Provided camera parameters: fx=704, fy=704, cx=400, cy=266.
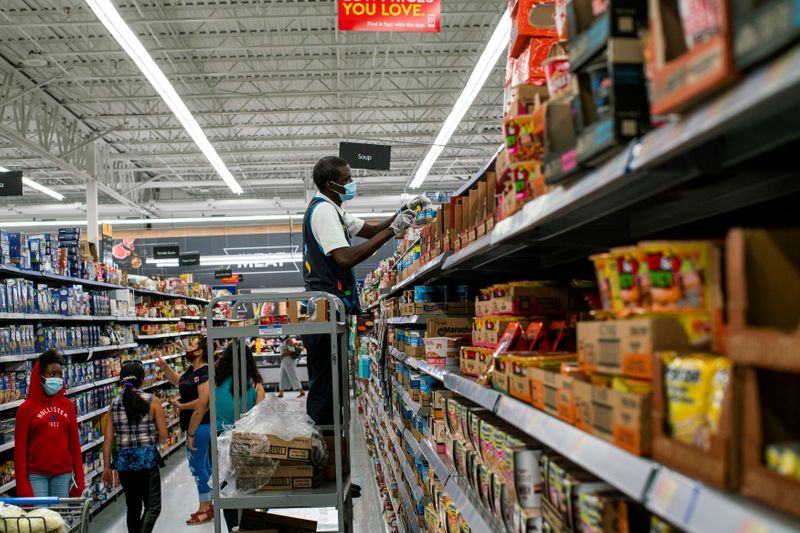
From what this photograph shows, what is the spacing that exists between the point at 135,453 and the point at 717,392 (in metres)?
5.77

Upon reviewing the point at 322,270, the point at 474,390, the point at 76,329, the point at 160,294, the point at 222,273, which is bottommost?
the point at 474,390

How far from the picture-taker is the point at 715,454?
0.92 meters

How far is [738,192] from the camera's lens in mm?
1398

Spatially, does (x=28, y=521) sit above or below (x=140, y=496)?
above

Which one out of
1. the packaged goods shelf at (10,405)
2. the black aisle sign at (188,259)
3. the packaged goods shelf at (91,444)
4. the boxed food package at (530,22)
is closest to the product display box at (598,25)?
the boxed food package at (530,22)

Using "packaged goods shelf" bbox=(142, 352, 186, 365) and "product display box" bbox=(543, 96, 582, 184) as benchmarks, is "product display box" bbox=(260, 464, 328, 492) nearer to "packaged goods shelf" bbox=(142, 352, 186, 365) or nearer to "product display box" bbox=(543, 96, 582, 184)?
"product display box" bbox=(543, 96, 582, 184)

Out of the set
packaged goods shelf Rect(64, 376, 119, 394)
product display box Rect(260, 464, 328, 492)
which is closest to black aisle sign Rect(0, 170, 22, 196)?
packaged goods shelf Rect(64, 376, 119, 394)

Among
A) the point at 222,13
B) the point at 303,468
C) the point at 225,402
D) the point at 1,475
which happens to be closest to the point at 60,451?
the point at 1,475

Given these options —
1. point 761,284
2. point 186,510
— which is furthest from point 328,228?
point 186,510

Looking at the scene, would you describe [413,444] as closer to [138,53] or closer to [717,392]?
[717,392]

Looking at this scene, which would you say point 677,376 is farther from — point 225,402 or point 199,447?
point 199,447

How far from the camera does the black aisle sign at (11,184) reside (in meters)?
11.0

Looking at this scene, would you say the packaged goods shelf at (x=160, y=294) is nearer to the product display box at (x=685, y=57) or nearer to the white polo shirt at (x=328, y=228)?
the white polo shirt at (x=328, y=228)

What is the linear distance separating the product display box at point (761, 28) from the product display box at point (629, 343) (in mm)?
464
